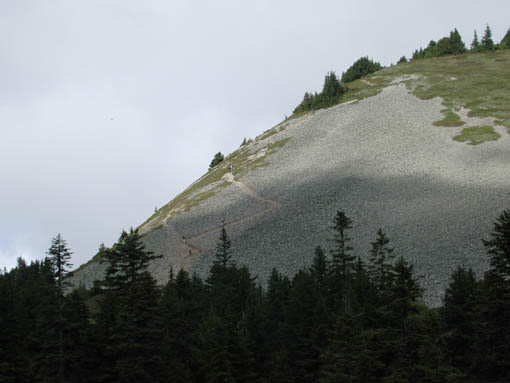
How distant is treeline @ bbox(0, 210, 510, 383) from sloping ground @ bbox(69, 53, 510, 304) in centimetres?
2353

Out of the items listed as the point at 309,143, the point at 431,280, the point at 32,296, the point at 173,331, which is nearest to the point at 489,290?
the point at 173,331

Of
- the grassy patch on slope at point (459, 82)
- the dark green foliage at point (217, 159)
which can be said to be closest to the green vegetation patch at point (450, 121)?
the grassy patch on slope at point (459, 82)

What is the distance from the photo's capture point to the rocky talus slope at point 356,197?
7494cm

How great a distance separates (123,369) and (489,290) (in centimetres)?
2129

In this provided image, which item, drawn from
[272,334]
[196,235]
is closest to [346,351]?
[272,334]

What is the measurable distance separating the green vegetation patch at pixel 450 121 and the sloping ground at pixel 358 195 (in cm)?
149

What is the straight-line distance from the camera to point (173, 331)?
44750 millimetres

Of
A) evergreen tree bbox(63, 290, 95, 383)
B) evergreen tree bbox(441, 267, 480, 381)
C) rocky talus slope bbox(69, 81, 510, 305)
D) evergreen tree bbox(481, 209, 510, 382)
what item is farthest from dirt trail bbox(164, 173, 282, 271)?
evergreen tree bbox(481, 209, 510, 382)

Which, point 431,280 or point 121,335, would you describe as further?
point 431,280

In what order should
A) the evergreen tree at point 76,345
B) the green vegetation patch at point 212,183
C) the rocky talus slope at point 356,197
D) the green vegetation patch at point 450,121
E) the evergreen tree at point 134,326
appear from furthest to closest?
the green vegetation patch at point 450,121 < the green vegetation patch at point 212,183 < the rocky talus slope at point 356,197 < the evergreen tree at point 76,345 < the evergreen tree at point 134,326

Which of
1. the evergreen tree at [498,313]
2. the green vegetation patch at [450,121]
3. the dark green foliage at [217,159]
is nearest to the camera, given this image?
the evergreen tree at [498,313]

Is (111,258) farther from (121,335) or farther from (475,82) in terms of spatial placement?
(475,82)

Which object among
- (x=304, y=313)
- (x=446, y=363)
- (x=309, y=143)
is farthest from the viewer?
(x=309, y=143)

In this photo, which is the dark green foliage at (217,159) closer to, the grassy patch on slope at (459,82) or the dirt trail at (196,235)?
the grassy patch on slope at (459,82)
